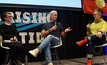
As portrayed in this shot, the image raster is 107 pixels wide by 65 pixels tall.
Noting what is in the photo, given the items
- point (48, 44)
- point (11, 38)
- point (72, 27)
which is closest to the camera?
point (11, 38)

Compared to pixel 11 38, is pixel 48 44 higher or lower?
lower

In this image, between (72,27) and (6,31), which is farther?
(72,27)

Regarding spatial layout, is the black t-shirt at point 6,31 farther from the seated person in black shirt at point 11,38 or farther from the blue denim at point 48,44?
the blue denim at point 48,44

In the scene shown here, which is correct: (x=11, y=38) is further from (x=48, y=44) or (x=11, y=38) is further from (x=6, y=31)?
(x=48, y=44)

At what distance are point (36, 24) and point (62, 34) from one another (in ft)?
2.71

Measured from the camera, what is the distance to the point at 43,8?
5.51 m

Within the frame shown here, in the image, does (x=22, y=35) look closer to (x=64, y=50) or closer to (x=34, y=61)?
(x=34, y=61)

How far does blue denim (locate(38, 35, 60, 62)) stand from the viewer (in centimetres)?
454

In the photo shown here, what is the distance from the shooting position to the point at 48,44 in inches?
182

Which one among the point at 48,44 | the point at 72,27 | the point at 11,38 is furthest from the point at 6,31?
the point at 72,27

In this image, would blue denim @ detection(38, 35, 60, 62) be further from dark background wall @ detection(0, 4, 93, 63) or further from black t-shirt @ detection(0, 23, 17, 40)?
dark background wall @ detection(0, 4, 93, 63)

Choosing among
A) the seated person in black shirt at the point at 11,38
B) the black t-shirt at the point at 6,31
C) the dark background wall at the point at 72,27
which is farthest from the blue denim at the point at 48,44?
the dark background wall at the point at 72,27

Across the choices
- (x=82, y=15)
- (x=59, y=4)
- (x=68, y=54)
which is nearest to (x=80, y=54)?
(x=68, y=54)

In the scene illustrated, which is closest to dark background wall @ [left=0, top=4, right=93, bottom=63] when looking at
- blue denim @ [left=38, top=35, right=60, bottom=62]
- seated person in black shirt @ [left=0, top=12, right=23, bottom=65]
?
blue denim @ [left=38, top=35, right=60, bottom=62]
